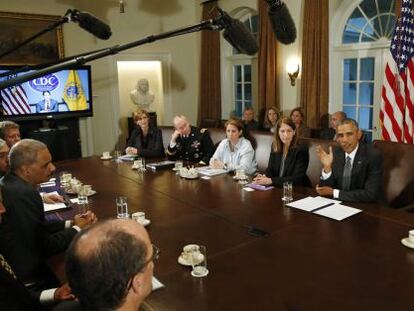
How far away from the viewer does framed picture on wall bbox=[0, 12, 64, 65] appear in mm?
5668

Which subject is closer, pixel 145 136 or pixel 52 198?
pixel 52 198

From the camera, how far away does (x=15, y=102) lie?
18.6 ft

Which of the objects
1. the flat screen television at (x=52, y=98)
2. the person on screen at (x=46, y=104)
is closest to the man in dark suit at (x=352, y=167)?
the flat screen television at (x=52, y=98)

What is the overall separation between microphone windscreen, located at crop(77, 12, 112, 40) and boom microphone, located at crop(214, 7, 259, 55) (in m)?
0.72

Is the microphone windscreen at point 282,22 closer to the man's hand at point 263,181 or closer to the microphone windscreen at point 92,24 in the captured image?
the microphone windscreen at point 92,24

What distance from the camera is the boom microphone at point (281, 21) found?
2021mm

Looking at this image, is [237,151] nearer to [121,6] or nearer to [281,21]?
[281,21]

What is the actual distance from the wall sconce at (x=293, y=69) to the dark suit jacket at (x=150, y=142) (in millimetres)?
2182

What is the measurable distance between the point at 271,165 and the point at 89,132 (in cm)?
408

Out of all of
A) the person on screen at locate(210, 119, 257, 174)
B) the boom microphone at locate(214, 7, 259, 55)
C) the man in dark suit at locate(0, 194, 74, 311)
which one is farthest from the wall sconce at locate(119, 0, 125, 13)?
the man in dark suit at locate(0, 194, 74, 311)

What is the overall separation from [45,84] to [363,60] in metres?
4.51

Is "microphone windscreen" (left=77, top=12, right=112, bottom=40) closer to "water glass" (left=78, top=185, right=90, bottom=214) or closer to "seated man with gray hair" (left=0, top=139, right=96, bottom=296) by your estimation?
"seated man with gray hair" (left=0, top=139, right=96, bottom=296)

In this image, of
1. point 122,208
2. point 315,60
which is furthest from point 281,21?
point 315,60

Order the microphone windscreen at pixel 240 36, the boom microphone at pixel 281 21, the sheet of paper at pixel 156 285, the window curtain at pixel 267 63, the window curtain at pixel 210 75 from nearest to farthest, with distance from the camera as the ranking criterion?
1. the sheet of paper at pixel 156 285
2. the microphone windscreen at pixel 240 36
3. the boom microphone at pixel 281 21
4. the window curtain at pixel 267 63
5. the window curtain at pixel 210 75
